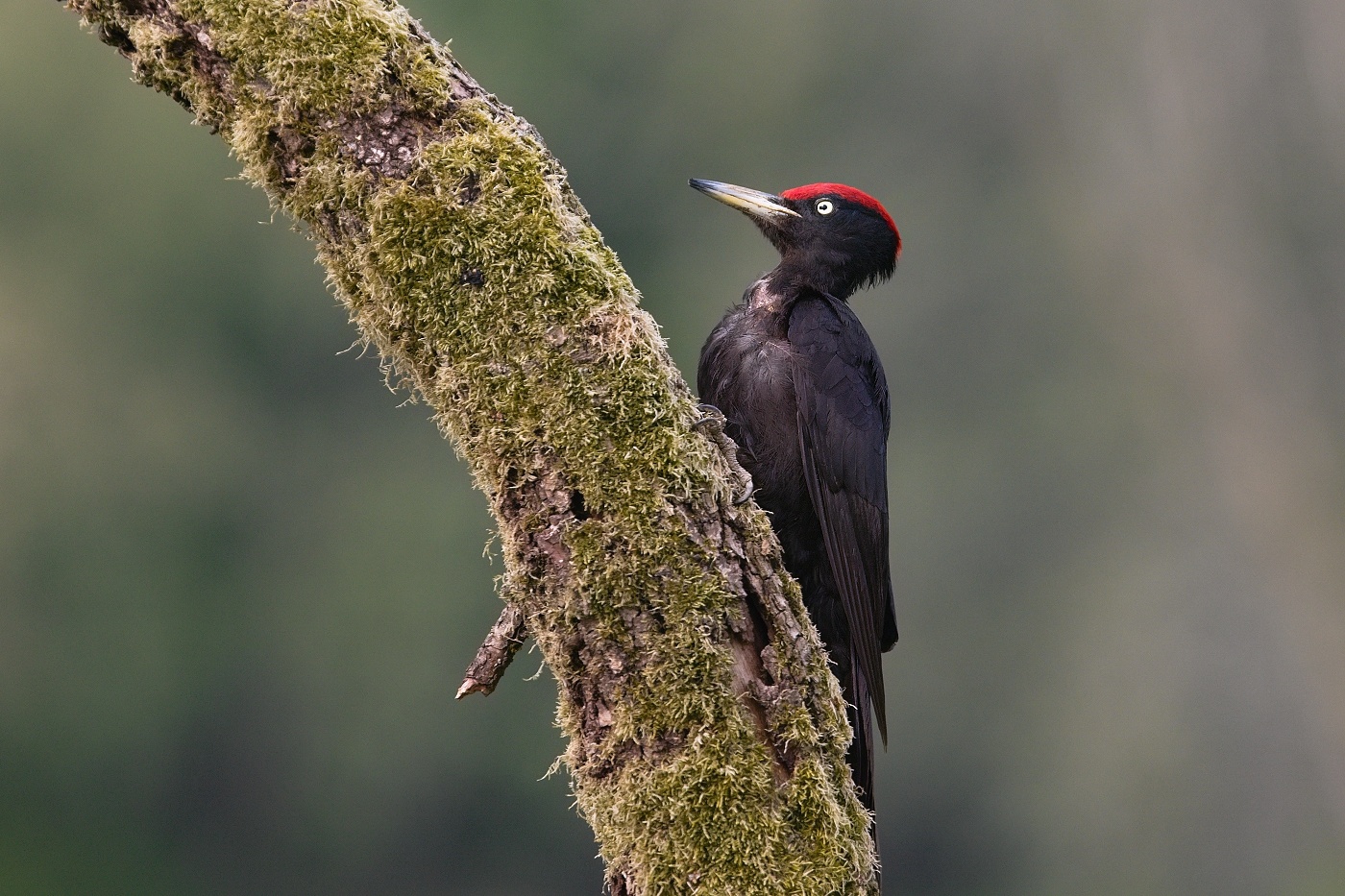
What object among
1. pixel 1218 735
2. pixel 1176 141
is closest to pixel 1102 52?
pixel 1176 141

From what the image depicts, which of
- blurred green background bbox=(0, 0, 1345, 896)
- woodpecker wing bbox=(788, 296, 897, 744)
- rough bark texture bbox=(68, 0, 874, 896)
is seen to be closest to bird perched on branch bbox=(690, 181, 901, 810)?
woodpecker wing bbox=(788, 296, 897, 744)

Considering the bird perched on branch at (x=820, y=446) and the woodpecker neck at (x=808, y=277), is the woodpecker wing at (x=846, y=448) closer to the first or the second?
the bird perched on branch at (x=820, y=446)

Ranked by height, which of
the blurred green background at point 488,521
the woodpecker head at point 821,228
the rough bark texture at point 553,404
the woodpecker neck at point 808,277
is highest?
the blurred green background at point 488,521

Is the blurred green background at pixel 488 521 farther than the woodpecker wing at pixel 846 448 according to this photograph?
Yes

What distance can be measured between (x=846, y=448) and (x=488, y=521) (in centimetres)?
940

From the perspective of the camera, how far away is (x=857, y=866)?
97.0 inches

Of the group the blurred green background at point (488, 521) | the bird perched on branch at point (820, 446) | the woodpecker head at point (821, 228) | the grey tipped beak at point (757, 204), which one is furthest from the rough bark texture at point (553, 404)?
the blurred green background at point (488, 521)

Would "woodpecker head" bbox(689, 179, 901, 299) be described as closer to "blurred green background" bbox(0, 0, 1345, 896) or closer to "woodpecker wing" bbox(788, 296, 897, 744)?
"woodpecker wing" bbox(788, 296, 897, 744)

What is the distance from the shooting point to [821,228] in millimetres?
4227

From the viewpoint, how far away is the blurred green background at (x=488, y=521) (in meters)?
11.9

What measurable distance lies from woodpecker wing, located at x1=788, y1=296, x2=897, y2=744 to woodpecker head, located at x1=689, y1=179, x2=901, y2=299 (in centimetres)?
37

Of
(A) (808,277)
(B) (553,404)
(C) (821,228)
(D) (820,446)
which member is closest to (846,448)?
(D) (820,446)

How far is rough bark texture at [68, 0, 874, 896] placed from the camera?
7.57 feet

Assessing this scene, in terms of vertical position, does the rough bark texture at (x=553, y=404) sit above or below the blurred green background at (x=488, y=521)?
below
